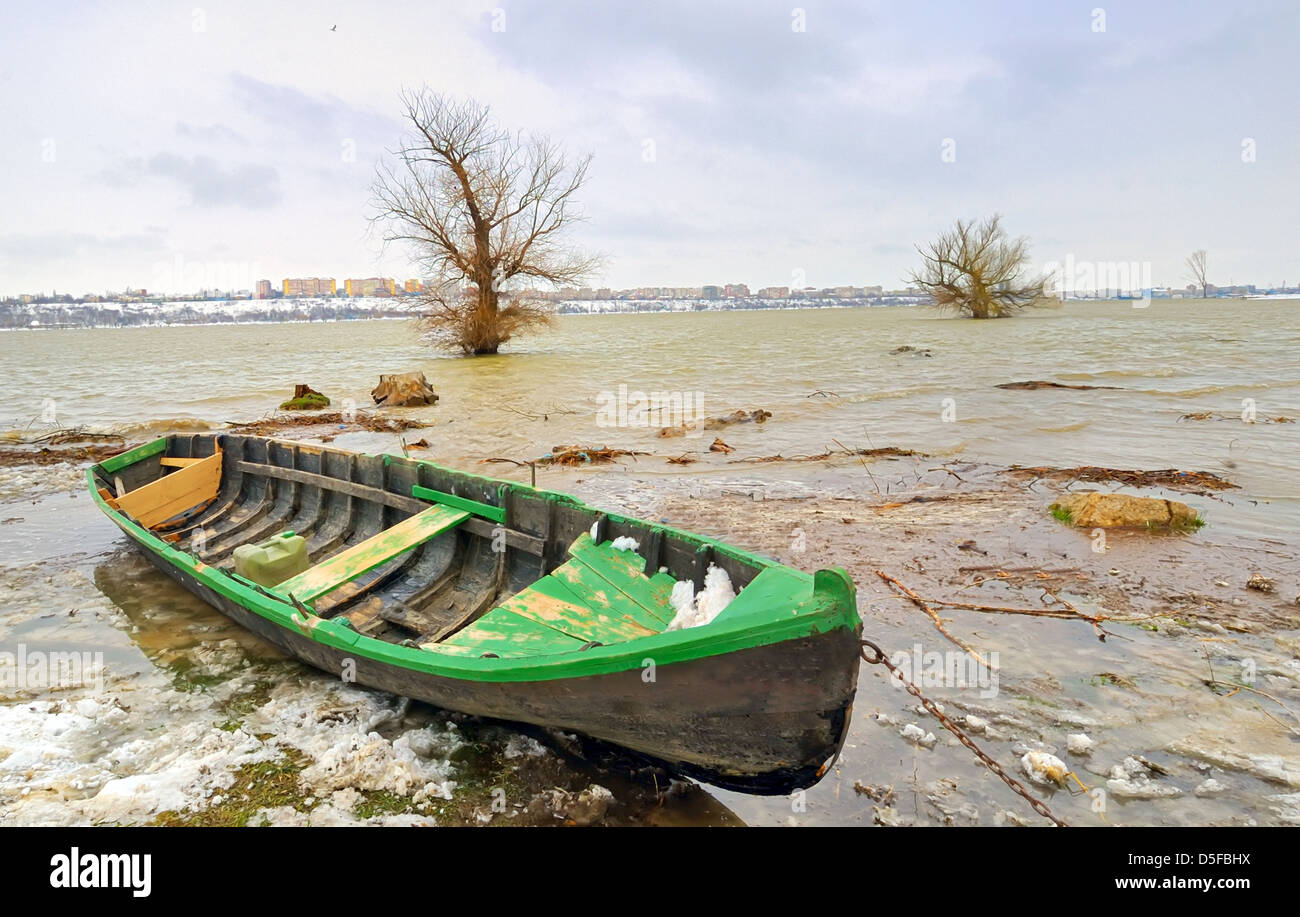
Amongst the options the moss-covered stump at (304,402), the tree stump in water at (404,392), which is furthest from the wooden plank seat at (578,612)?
the moss-covered stump at (304,402)

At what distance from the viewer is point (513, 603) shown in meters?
4.55

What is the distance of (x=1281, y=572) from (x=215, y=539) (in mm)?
9954

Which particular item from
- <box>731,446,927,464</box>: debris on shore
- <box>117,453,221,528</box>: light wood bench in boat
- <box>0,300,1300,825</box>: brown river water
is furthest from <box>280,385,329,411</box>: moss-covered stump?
<box>731,446,927,464</box>: debris on shore

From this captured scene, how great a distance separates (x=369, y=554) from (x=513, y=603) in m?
1.58

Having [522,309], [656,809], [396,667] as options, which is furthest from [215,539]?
[522,309]

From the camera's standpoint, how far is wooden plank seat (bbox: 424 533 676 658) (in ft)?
13.6

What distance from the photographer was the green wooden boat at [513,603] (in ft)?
9.20

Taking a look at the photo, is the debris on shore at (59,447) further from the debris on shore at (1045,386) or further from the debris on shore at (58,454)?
the debris on shore at (1045,386)

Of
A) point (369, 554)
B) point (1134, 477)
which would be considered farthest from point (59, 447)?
point (1134, 477)

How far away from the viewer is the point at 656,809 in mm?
3426

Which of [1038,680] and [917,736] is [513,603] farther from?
[1038,680]

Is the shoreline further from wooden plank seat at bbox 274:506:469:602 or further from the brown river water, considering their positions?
wooden plank seat at bbox 274:506:469:602

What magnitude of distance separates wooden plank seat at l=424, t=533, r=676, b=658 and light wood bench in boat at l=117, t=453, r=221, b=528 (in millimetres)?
5328
